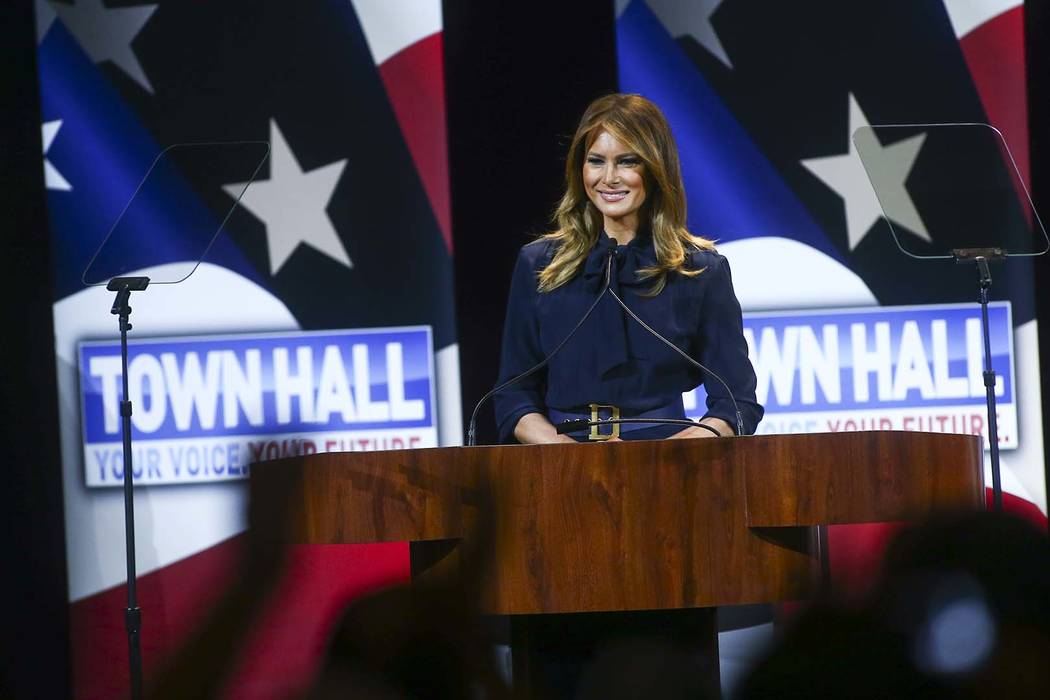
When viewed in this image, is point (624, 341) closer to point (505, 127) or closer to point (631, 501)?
point (631, 501)

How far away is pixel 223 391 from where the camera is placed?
4305mm

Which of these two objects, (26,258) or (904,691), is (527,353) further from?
(26,258)

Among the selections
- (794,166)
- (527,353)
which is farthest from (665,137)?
(794,166)

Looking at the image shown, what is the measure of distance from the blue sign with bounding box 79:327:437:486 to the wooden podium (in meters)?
2.55

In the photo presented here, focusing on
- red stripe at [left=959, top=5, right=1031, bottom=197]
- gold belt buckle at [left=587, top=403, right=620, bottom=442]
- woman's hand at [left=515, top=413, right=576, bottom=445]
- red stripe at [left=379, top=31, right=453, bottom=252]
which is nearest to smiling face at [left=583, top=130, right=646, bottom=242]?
woman's hand at [left=515, top=413, right=576, bottom=445]

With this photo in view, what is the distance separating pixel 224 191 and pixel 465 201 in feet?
2.69

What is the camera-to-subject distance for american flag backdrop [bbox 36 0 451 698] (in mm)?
4305

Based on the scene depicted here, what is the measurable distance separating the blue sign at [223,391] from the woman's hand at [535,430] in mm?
1813

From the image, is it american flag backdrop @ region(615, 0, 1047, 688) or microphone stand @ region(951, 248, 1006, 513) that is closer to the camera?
microphone stand @ region(951, 248, 1006, 513)

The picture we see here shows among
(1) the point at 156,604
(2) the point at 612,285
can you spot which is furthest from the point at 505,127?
(1) the point at 156,604

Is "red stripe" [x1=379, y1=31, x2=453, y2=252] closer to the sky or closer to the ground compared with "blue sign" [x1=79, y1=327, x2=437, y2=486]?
closer to the sky

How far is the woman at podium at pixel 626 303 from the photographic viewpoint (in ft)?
8.08

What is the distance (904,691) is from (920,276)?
3972 mm

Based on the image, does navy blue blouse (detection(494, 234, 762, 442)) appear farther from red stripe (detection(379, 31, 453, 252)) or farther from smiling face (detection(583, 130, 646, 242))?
red stripe (detection(379, 31, 453, 252))
